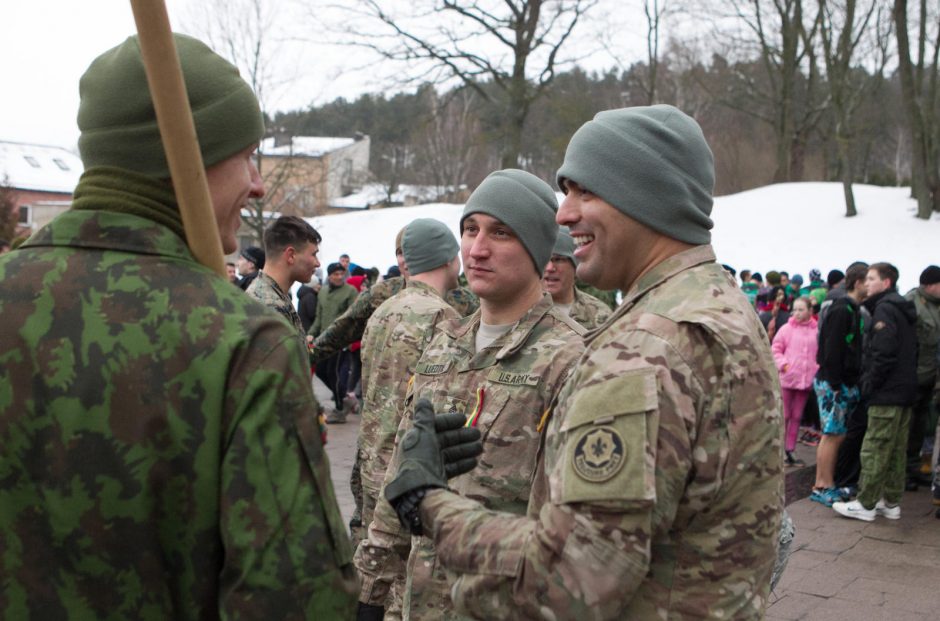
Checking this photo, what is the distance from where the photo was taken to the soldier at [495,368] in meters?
2.65

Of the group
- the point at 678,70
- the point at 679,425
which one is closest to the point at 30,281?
the point at 679,425

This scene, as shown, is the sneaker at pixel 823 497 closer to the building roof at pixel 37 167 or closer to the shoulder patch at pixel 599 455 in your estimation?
the shoulder patch at pixel 599 455

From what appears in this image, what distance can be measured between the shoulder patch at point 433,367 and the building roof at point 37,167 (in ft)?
191

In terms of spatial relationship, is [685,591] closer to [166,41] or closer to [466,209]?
[166,41]

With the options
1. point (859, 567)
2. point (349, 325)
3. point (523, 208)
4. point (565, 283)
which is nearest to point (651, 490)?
point (523, 208)

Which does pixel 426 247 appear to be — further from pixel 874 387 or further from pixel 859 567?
pixel 874 387

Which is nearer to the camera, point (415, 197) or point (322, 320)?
point (322, 320)

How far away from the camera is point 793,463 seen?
9.48 metres

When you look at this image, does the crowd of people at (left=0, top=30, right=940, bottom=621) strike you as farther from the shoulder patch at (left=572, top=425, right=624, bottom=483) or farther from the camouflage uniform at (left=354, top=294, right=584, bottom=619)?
the camouflage uniform at (left=354, top=294, right=584, bottom=619)

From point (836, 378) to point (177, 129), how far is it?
738 cm

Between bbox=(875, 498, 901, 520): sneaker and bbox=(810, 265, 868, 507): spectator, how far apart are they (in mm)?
344

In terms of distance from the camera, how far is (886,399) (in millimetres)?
7387

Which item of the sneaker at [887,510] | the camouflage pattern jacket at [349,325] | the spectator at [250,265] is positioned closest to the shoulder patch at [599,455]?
the camouflage pattern jacket at [349,325]

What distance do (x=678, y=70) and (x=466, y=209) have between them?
49.7 meters
